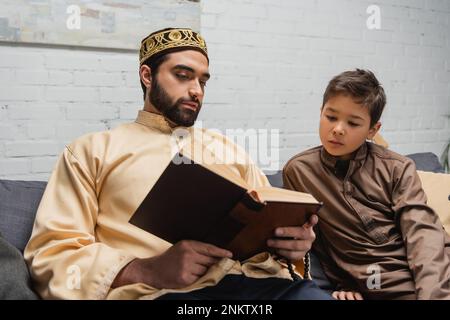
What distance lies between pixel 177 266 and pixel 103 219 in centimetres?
36

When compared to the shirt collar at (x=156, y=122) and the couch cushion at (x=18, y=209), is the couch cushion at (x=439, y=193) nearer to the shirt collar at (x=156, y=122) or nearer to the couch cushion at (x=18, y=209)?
the shirt collar at (x=156, y=122)

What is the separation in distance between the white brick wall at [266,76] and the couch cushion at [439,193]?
2.66ft

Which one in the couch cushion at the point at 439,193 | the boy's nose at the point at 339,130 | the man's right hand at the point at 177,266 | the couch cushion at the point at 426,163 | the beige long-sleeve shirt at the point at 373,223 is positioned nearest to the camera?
the man's right hand at the point at 177,266

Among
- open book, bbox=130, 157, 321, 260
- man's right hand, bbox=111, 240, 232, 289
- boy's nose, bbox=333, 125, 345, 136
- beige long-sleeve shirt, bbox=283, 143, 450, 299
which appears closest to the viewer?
open book, bbox=130, 157, 321, 260

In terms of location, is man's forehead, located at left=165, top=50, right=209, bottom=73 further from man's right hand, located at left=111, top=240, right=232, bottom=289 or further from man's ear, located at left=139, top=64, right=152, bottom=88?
man's right hand, located at left=111, top=240, right=232, bottom=289

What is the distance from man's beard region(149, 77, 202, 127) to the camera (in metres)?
1.64

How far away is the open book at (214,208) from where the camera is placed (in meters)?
1.01

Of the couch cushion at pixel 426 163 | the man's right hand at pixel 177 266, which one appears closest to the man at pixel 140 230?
the man's right hand at pixel 177 266

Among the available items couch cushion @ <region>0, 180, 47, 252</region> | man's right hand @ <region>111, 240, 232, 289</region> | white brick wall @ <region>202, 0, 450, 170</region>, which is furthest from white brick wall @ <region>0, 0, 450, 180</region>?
man's right hand @ <region>111, 240, 232, 289</region>

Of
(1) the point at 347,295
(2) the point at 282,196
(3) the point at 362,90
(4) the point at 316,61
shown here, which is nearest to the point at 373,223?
(1) the point at 347,295

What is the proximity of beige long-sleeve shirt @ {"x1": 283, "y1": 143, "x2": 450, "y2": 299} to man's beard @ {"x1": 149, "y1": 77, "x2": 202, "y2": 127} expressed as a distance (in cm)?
43

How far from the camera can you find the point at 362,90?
1.64m
